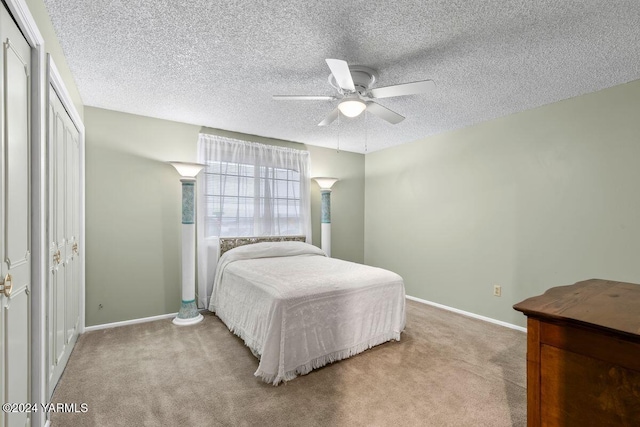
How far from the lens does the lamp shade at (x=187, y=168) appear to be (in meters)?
3.22

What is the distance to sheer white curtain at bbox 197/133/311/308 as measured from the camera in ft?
12.3

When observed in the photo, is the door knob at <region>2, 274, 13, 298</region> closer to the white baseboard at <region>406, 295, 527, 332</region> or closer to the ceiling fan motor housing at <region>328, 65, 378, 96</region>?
the ceiling fan motor housing at <region>328, 65, 378, 96</region>

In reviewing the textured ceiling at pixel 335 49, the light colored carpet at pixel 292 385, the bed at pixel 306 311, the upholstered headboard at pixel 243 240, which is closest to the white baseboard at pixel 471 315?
the light colored carpet at pixel 292 385

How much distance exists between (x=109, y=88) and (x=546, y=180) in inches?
170

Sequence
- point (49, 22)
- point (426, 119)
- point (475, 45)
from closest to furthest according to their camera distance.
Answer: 1. point (49, 22)
2. point (475, 45)
3. point (426, 119)

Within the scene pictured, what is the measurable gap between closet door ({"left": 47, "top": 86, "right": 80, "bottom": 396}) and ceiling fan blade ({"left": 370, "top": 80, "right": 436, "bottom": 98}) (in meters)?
2.15

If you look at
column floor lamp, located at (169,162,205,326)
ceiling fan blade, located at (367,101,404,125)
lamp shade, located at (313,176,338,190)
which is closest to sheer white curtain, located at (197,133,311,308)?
lamp shade, located at (313,176,338,190)

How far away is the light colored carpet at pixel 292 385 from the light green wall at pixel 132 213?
1.52 ft

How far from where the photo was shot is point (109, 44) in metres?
2.05

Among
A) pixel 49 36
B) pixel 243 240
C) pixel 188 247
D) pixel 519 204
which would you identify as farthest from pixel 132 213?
pixel 519 204

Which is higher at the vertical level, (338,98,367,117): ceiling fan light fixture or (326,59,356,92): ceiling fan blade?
(326,59,356,92): ceiling fan blade

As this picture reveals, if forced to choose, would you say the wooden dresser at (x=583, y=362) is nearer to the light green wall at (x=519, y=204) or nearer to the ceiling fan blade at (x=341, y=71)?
the ceiling fan blade at (x=341, y=71)

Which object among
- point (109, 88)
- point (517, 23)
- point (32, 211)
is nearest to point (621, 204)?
point (517, 23)

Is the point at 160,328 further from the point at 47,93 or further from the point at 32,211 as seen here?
the point at 47,93
